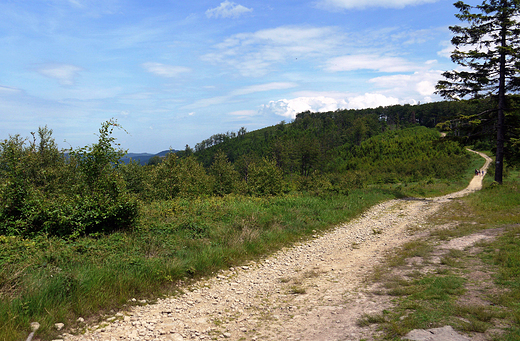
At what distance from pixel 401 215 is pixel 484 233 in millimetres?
6223

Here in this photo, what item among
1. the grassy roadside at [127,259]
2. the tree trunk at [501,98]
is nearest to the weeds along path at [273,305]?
Answer: the grassy roadside at [127,259]

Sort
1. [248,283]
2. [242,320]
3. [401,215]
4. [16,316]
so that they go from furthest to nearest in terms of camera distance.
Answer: [401,215]
[248,283]
[242,320]
[16,316]

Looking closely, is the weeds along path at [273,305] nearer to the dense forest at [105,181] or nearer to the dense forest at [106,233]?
the dense forest at [106,233]

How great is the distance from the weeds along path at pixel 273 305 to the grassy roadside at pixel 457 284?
0.51 meters

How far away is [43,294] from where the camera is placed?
510cm

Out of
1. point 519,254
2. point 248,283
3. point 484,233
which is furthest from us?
point 484,233

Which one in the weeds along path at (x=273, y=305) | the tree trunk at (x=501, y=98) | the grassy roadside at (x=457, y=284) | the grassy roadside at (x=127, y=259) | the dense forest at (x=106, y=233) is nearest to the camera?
the grassy roadside at (x=457, y=284)

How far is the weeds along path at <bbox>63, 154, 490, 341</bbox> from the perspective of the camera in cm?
479

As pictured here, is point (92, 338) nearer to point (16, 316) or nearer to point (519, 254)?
point (16, 316)

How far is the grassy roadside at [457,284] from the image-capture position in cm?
414

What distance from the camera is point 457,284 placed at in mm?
5668

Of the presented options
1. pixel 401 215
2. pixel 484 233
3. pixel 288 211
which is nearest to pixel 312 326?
pixel 484 233

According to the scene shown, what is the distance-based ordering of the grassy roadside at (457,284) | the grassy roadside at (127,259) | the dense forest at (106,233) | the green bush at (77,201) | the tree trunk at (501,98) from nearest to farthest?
the grassy roadside at (457,284), the grassy roadside at (127,259), the dense forest at (106,233), the green bush at (77,201), the tree trunk at (501,98)

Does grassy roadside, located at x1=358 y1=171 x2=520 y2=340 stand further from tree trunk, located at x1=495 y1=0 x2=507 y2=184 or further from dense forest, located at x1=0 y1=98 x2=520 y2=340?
tree trunk, located at x1=495 y1=0 x2=507 y2=184
